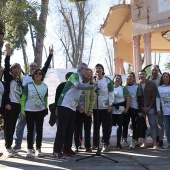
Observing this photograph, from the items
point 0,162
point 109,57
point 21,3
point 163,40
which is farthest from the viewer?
point 109,57

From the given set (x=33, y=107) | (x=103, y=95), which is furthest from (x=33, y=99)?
(x=103, y=95)

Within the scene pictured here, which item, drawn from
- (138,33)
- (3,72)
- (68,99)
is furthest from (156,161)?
(138,33)

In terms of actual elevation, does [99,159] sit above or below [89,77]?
below

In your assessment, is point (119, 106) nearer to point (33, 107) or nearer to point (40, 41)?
point (33, 107)

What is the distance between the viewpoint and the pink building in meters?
15.4

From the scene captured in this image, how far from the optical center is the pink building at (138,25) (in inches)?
606

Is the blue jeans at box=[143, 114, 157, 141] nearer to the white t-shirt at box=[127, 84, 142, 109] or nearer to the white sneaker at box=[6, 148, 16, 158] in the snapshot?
the white t-shirt at box=[127, 84, 142, 109]

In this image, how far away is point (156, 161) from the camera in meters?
5.75

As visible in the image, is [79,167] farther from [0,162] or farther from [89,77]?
[89,77]

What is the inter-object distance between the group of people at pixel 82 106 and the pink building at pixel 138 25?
7.98m

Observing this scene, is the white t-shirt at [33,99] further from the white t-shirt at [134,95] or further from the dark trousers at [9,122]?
the white t-shirt at [134,95]

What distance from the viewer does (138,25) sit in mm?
16422

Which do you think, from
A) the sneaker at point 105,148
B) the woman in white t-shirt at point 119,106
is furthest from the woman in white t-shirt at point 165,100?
the sneaker at point 105,148

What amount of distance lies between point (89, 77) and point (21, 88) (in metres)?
1.35
